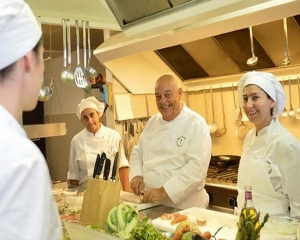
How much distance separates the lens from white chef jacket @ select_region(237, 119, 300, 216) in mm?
1586

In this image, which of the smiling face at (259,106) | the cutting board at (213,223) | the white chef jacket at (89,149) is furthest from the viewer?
the white chef jacket at (89,149)

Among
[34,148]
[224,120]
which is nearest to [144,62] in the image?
[224,120]

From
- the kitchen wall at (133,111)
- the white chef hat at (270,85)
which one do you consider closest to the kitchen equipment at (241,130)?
the kitchen wall at (133,111)

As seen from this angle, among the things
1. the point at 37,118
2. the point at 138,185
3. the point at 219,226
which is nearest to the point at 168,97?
the point at 138,185

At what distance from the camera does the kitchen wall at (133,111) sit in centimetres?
329

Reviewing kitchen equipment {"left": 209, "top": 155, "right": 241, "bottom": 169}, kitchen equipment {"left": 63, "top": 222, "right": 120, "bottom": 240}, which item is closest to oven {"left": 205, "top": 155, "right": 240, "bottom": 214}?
kitchen equipment {"left": 209, "top": 155, "right": 241, "bottom": 169}

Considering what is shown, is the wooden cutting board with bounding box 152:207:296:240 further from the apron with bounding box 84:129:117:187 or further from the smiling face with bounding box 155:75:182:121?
the apron with bounding box 84:129:117:187

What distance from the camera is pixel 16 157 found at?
2.15ft

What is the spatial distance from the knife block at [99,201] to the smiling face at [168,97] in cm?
92

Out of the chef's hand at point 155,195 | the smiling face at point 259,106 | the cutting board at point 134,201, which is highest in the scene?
the smiling face at point 259,106

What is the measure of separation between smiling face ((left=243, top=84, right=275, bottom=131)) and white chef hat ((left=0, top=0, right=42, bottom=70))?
130 cm

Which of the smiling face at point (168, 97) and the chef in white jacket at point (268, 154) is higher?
the smiling face at point (168, 97)

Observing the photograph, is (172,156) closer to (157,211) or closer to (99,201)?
(157,211)

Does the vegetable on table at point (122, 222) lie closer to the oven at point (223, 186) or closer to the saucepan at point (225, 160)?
the oven at point (223, 186)
